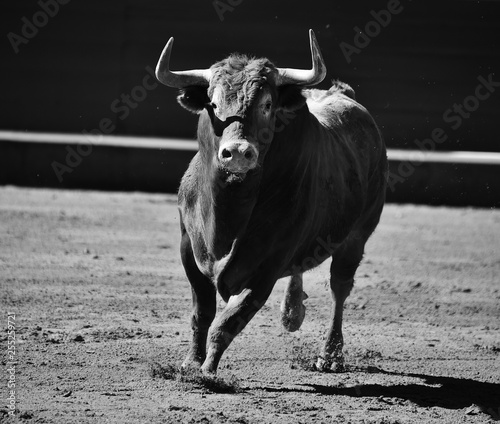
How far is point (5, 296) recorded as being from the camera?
5770mm

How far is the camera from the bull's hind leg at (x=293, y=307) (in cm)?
505

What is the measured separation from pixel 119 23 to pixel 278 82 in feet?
25.6

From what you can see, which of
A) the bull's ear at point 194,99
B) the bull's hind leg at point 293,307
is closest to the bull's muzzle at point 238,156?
the bull's ear at point 194,99

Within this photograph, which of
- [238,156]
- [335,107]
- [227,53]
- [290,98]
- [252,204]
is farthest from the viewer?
[227,53]

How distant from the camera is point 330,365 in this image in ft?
15.4

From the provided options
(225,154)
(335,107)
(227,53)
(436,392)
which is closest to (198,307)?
(225,154)

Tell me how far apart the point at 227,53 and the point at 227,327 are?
7.86m

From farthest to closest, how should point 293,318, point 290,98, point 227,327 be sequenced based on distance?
point 293,318 → point 290,98 → point 227,327

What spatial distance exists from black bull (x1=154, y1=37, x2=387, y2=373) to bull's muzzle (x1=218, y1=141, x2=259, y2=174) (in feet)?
0.04

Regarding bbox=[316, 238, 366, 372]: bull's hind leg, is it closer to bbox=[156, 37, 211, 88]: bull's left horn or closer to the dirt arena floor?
the dirt arena floor

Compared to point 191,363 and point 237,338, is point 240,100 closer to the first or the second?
point 191,363

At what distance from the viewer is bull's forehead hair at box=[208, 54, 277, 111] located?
398 cm

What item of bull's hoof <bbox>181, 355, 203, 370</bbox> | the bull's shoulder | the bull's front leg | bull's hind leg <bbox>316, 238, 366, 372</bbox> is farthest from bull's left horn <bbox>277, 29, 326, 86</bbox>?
bull's hoof <bbox>181, 355, 203, 370</bbox>

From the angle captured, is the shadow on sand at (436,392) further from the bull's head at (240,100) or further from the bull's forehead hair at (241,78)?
the bull's forehead hair at (241,78)
